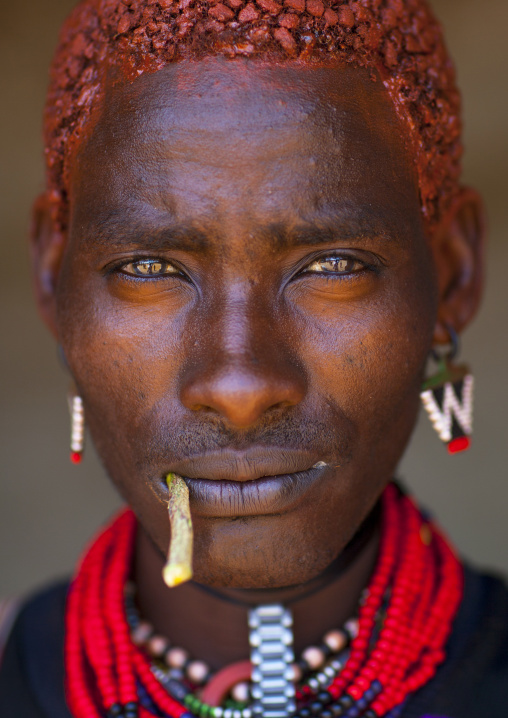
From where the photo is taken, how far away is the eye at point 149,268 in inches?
61.4

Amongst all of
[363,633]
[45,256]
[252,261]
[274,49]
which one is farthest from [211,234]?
[363,633]

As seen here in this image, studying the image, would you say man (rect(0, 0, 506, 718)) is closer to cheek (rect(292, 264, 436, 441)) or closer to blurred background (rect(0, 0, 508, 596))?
cheek (rect(292, 264, 436, 441))

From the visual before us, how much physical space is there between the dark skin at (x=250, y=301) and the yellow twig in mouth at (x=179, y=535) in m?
0.03

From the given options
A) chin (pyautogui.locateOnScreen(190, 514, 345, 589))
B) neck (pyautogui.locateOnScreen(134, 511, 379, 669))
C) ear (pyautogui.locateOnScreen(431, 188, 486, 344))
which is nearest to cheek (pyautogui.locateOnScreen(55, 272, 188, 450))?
chin (pyautogui.locateOnScreen(190, 514, 345, 589))

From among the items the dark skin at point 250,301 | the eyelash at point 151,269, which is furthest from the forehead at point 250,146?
the eyelash at point 151,269

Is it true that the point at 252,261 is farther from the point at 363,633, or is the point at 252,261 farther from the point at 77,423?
the point at 363,633

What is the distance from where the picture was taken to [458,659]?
5.97ft

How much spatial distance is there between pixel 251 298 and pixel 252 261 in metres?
0.07

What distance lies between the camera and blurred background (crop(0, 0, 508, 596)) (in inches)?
139

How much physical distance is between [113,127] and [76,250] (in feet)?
0.84

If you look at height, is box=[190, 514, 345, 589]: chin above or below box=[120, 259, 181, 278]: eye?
below

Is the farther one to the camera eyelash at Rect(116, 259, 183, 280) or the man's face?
eyelash at Rect(116, 259, 183, 280)

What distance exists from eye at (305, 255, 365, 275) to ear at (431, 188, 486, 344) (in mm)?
394

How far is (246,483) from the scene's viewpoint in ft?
4.84
